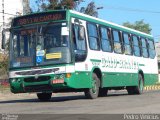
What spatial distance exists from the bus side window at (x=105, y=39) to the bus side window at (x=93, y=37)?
594 mm

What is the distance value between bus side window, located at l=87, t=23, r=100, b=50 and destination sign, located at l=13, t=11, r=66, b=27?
1.83 m

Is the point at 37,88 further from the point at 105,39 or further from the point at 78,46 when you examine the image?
the point at 105,39

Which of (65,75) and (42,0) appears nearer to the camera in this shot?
(65,75)

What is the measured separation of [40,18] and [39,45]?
113cm

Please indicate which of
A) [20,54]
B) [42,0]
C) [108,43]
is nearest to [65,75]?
[20,54]

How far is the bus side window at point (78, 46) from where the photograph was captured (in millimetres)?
19141

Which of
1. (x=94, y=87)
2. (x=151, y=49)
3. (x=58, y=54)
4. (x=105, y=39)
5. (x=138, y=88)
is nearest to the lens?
(x=58, y=54)

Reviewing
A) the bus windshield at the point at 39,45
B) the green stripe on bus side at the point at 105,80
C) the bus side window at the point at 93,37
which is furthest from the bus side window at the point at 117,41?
the bus windshield at the point at 39,45

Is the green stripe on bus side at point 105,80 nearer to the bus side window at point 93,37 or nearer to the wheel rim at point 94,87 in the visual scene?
the wheel rim at point 94,87

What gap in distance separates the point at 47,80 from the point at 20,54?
157 cm

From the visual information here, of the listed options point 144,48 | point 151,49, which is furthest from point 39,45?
point 151,49

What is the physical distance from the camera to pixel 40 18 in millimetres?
19625

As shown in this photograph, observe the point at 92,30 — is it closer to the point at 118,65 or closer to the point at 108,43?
the point at 108,43

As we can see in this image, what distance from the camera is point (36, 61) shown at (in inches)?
752
